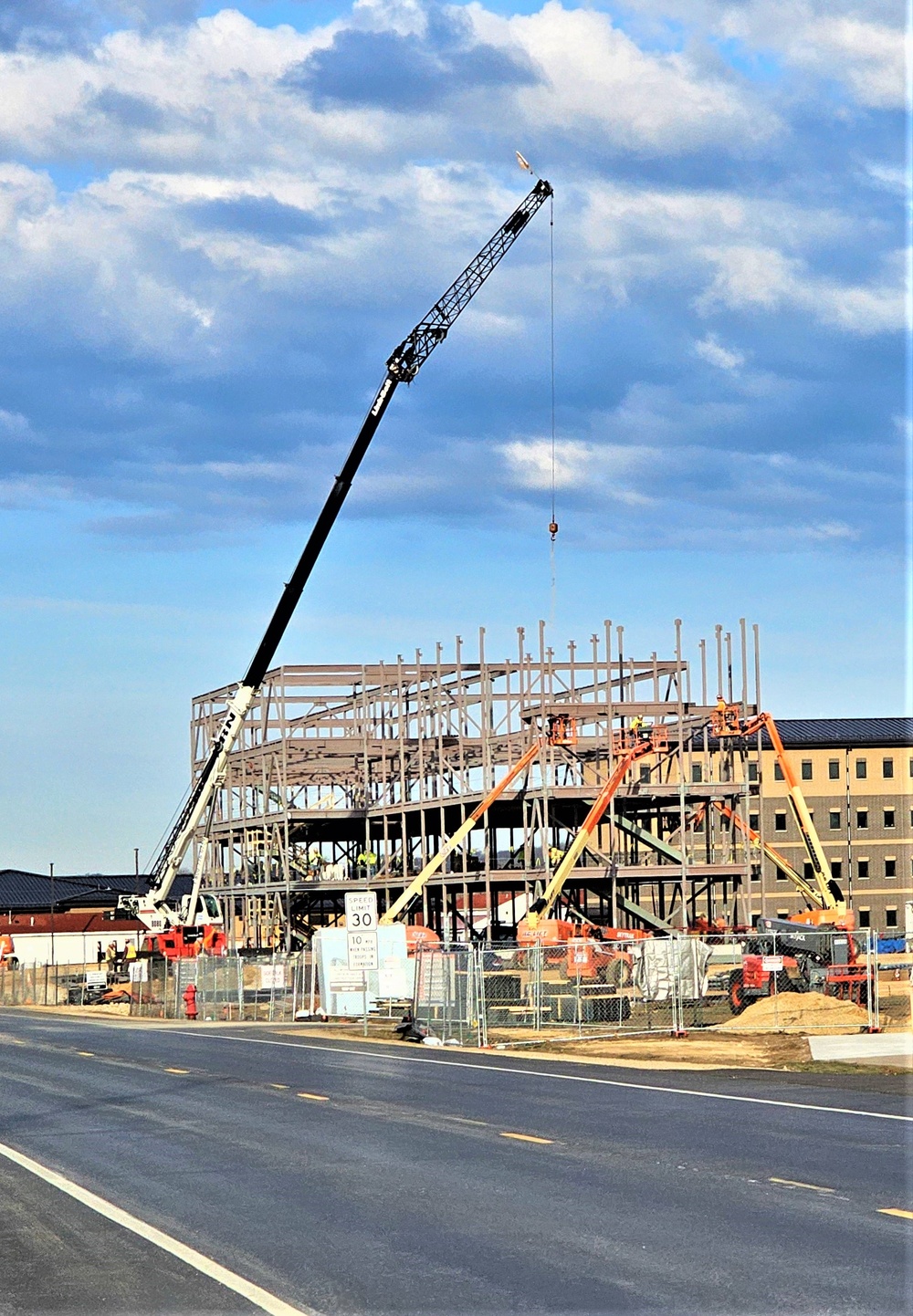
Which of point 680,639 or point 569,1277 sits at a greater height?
point 680,639

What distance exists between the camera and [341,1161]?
48.4 feet

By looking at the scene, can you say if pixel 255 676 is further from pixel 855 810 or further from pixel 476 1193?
pixel 855 810

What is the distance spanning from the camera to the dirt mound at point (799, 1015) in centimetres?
3275

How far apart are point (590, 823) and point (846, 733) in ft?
242

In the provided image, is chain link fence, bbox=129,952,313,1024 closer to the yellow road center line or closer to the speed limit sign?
the speed limit sign

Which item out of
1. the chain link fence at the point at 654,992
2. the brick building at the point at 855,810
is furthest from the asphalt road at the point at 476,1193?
the brick building at the point at 855,810

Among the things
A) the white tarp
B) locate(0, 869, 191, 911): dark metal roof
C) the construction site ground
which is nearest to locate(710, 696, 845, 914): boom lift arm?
the white tarp

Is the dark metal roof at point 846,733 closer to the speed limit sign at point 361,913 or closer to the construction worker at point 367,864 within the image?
the construction worker at point 367,864

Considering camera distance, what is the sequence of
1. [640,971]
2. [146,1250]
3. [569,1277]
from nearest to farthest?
1. [569,1277]
2. [146,1250]
3. [640,971]

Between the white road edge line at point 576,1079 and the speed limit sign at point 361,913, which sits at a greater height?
the speed limit sign at point 361,913

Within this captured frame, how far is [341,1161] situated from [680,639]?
145ft

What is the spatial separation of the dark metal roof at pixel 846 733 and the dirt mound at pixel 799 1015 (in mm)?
86577

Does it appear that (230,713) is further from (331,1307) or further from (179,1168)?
(331,1307)

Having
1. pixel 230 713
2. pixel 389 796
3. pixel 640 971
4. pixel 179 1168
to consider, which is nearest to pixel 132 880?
pixel 389 796
